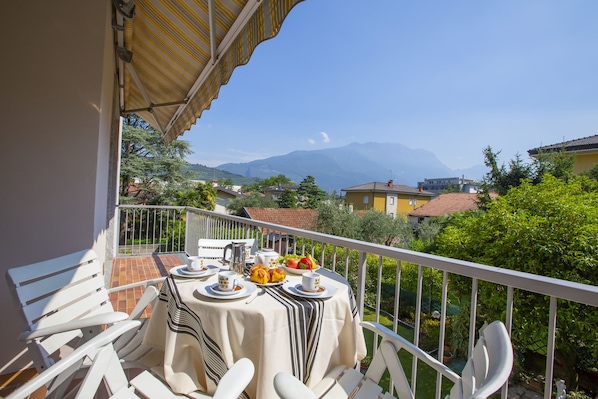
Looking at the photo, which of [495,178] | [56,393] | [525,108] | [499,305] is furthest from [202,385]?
[525,108]

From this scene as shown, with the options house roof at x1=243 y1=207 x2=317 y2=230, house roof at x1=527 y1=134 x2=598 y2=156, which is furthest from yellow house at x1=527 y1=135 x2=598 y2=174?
house roof at x1=243 y1=207 x2=317 y2=230

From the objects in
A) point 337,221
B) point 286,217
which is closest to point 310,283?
point 337,221

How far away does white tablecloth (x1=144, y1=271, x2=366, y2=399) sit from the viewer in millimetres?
1279

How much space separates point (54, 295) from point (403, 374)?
6.19 ft

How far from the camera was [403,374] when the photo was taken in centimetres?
129

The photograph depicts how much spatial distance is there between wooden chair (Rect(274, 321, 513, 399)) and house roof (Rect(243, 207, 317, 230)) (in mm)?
19682

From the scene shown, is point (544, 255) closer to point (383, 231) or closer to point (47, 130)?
point (47, 130)

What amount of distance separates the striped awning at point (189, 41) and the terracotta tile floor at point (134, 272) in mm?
2368

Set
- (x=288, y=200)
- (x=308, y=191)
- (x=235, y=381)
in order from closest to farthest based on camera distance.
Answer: (x=235, y=381)
(x=288, y=200)
(x=308, y=191)

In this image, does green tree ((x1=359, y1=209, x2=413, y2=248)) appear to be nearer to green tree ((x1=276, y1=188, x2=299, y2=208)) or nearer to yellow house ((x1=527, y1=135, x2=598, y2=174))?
yellow house ((x1=527, y1=135, x2=598, y2=174))

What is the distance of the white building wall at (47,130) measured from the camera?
2.16m

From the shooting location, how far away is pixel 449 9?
3353 centimetres

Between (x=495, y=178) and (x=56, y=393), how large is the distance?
59.8 ft

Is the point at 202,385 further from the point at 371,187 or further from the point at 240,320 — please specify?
the point at 371,187
